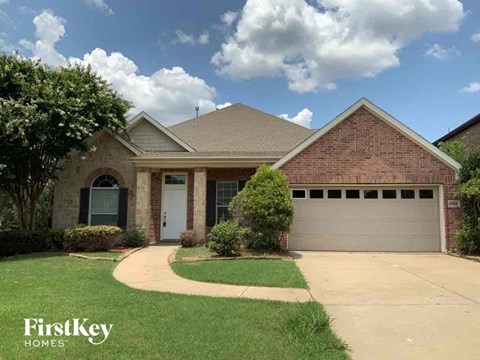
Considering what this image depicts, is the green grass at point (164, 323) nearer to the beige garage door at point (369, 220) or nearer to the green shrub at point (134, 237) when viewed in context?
the green shrub at point (134, 237)

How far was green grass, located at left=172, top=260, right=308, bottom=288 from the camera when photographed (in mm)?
7777

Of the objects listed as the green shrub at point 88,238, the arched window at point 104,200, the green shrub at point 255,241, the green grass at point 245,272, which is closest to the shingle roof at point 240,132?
the arched window at point 104,200

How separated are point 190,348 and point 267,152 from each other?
11.4 meters

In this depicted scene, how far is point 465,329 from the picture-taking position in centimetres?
496

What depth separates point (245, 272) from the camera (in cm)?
864

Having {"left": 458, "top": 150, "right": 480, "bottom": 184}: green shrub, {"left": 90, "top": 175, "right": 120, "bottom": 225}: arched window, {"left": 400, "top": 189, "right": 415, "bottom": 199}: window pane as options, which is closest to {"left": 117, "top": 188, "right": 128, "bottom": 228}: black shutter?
{"left": 90, "top": 175, "right": 120, "bottom": 225}: arched window

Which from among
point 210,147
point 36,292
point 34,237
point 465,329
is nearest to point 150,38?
point 210,147

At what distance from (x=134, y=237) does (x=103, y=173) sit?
3193mm

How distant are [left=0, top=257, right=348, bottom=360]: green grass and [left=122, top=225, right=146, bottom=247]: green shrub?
5878 mm

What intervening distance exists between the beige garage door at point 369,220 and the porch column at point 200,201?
3434mm

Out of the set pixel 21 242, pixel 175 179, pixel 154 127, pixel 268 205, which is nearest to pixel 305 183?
pixel 268 205

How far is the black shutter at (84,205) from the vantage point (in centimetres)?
1459

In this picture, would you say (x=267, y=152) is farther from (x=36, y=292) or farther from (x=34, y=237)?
(x=36, y=292)

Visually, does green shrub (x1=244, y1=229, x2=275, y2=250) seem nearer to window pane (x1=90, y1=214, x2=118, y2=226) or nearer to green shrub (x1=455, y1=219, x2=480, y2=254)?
window pane (x1=90, y1=214, x2=118, y2=226)
